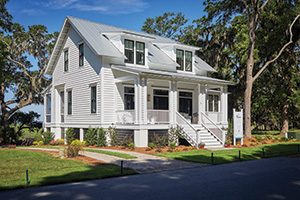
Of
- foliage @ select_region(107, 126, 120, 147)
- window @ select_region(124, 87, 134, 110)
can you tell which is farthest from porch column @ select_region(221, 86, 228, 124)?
foliage @ select_region(107, 126, 120, 147)

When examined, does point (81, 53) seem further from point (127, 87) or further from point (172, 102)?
point (172, 102)

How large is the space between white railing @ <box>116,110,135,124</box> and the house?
0.07 m

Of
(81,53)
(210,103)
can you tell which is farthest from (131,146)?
(210,103)

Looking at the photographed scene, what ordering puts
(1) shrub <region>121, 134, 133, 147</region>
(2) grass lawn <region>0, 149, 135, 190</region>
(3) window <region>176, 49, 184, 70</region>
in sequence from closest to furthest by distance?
(2) grass lawn <region>0, 149, 135, 190</region> < (1) shrub <region>121, 134, 133, 147</region> < (3) window <region>176, 49, 184, 70</region>

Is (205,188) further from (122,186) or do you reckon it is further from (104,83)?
(104,83)

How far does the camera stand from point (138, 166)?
1197 centimetres

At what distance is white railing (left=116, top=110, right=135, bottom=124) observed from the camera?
19375mm

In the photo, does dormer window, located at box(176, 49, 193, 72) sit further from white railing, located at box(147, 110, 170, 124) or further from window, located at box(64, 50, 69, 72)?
window, located at box(64, 50, 69, 72)

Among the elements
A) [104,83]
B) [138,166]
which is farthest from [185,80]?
[138,166]

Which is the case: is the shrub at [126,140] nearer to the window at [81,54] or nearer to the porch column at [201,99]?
the porch column at [201,99]

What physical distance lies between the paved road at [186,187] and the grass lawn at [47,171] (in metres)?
0.55

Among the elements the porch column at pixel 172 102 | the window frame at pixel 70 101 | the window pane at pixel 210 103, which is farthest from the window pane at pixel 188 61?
the window frame at pixel 70 101

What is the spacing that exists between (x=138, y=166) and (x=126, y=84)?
10252mm

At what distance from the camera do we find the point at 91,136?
20.8 meters
